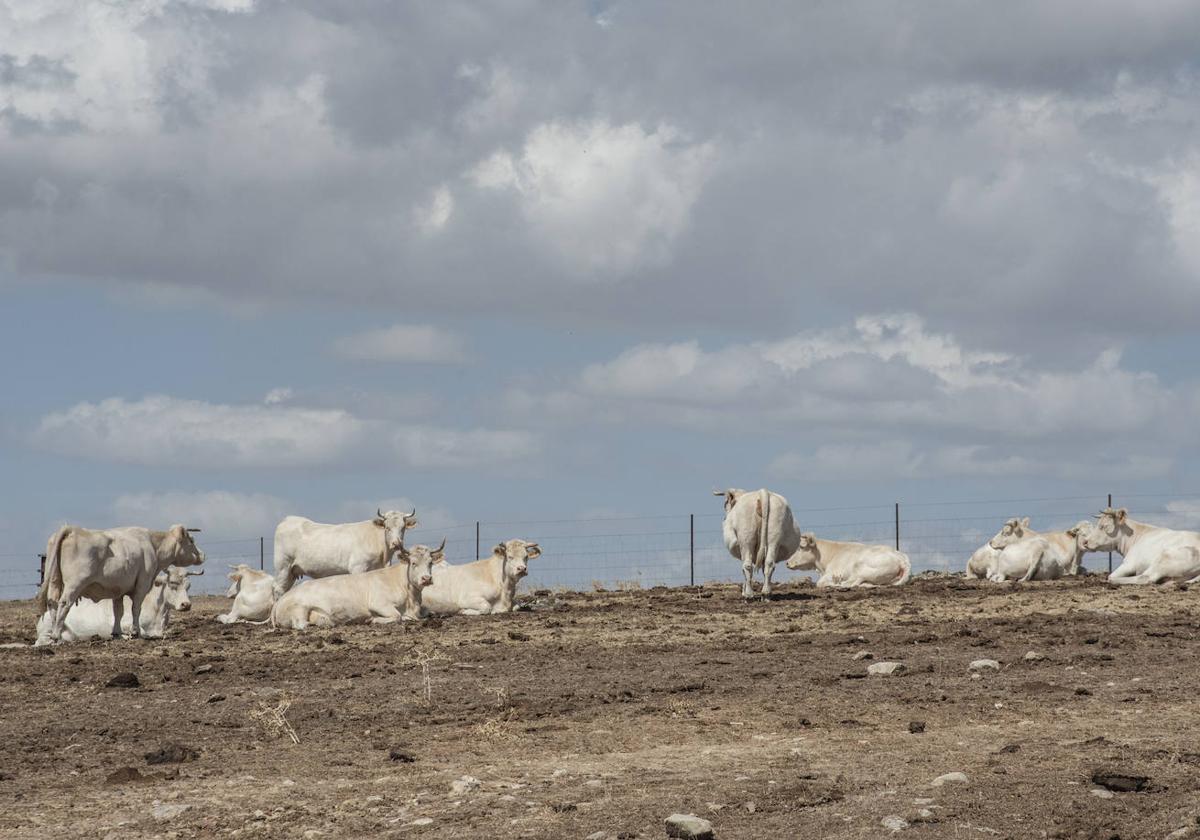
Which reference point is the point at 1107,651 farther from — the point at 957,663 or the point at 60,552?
the point at 60,552

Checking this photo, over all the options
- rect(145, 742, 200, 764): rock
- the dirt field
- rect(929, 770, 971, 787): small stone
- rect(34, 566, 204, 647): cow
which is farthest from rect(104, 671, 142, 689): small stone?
rect(929, 770, 971, 787): small stone

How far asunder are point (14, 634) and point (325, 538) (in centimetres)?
500

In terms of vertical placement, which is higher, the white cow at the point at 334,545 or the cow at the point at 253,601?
the white cow at the point at 334,545

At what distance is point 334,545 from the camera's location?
26156mm

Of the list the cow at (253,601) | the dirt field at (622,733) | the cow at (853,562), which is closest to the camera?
the dirt field at (622,733)

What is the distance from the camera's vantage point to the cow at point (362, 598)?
22.0 m

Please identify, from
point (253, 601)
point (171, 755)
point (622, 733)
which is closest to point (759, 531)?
point (253, 601)

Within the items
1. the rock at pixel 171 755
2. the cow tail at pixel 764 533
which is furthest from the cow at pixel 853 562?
the rock at pixel 171 755

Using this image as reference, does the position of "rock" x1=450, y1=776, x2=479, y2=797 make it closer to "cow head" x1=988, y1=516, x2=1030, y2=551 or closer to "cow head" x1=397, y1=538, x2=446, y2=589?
"cow head" x1=397, y1=538, x2=446, y2=589

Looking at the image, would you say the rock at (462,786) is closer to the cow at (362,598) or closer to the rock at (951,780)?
the rock at (951,780)

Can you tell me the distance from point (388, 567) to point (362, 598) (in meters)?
0.86

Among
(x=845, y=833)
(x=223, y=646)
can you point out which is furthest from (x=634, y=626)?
(x=845, y=833)

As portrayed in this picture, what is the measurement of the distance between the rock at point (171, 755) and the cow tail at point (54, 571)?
10.5 m

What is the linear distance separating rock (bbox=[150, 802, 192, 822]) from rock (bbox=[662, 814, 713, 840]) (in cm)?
288
